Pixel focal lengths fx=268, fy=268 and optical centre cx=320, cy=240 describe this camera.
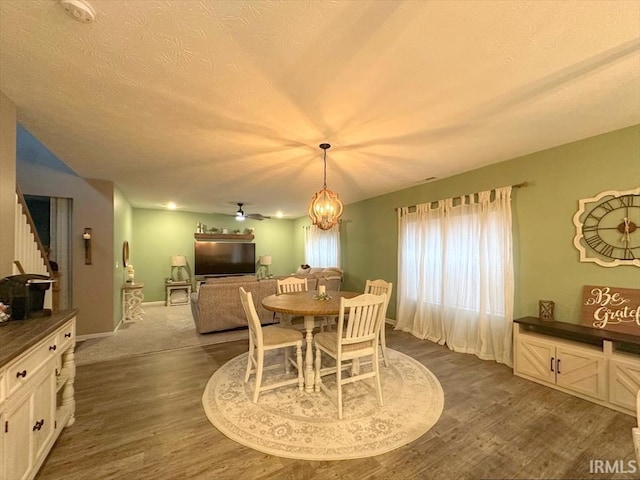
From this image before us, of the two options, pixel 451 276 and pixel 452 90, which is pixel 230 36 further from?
pixel 451 276

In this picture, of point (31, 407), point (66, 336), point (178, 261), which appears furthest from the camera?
point (178, 261)

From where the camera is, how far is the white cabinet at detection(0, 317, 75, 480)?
1286 millimetres

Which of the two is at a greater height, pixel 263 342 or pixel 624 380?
pixel 263 342

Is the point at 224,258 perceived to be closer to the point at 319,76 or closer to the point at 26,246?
the point at 26,246

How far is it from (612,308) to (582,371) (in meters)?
0.68

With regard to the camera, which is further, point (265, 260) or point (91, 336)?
point (265, 260)

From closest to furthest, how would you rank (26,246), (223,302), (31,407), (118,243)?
1. (31,407)
2. (26,246)
3. (223,302)
4. (118,243)

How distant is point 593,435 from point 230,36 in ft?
12.3

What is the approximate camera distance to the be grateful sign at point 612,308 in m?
2.50

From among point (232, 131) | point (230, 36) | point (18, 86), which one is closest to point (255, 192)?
point (232, 131)

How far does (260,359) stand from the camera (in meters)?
2.52

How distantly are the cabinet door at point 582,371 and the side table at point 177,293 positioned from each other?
7.44 m

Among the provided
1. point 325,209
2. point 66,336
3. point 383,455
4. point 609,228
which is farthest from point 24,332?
point 609,228

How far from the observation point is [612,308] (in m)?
2.61
